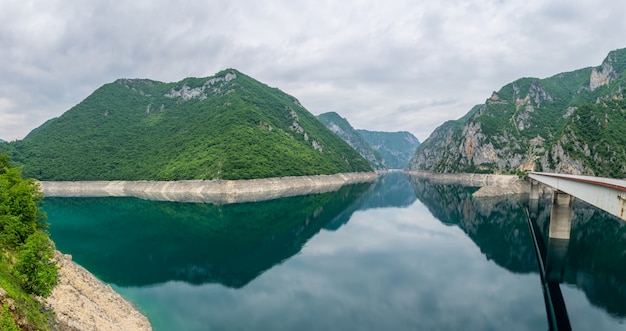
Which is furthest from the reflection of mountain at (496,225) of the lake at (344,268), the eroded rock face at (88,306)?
the eroded rock face at (88,306)

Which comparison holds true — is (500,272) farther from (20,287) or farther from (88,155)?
(88,155)

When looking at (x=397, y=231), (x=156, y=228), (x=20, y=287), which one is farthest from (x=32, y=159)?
(x=20, y=287)

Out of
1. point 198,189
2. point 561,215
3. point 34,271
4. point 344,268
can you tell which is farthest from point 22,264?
point 198,189

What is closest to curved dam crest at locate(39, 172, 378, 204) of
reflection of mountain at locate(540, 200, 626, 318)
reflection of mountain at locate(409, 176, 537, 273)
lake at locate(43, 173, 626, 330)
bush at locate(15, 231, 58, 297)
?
lake at locate(43, 173, 626, 330)

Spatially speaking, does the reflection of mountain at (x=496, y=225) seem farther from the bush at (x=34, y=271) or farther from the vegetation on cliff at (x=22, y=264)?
the vegetation on cliff at (x=22, y=264)

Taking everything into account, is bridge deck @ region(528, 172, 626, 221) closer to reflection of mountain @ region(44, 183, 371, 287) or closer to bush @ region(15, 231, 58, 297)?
reflection of mountain @ region(44, 183, 371, 287)

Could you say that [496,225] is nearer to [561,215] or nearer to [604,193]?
[561,215]
